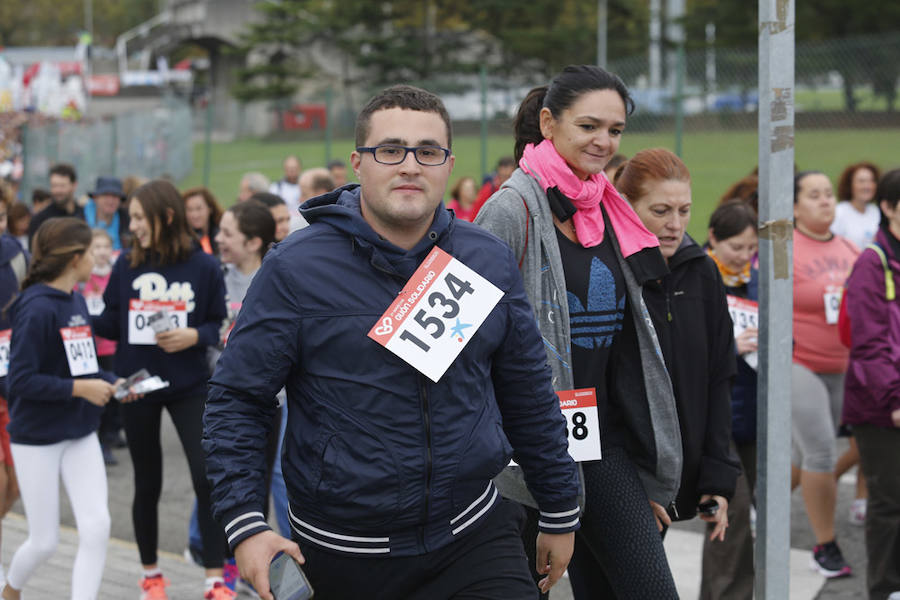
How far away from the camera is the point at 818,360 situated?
20.7 ft

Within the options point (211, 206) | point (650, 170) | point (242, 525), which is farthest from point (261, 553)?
point (211, 206)

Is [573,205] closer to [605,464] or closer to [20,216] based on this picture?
[605,464]

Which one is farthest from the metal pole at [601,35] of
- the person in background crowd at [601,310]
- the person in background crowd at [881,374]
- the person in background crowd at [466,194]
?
the person in background crowd at [601,310]

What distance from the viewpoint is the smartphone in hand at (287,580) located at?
2.71 meters

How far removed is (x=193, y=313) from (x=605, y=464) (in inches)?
117

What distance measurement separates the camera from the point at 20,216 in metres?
10.4

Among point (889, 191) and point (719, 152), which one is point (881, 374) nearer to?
point (889, 191)

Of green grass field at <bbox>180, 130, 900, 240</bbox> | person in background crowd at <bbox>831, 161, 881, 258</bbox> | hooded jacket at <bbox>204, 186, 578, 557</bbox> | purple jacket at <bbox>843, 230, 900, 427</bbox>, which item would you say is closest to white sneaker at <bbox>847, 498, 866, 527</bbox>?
purple jacket at <bbox>843, 230, 900, 427</bbox>

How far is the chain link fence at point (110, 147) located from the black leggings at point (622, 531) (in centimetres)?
1873

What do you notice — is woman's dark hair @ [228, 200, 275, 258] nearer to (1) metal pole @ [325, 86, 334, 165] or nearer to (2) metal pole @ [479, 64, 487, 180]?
(2) metal pole @ [479, 64, 487, 180]

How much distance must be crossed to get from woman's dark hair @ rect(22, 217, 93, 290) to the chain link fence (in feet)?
53.2

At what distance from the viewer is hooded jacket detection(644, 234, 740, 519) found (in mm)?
3951

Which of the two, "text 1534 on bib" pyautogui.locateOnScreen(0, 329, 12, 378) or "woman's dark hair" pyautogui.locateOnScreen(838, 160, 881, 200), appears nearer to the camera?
"text 1534 on bib" pyautogui.locateOnScreen(0, 329, 12, 378)

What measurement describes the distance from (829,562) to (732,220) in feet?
6.42
